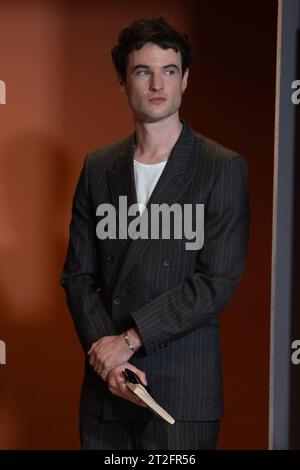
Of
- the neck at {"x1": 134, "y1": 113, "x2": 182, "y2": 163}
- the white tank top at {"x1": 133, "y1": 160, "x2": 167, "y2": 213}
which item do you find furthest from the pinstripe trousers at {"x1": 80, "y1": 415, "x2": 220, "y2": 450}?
the neck at {"x1": 134, "y1": 113, "x2": 182, "y2": 163}

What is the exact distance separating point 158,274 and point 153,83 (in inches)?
17.0

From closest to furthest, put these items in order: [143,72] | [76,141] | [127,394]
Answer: [127,394]
[143,72]
[76,141]

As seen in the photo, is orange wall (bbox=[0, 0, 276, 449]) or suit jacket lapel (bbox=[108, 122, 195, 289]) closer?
suit jacket lapel (bbox=[108, 122, 195, 289])

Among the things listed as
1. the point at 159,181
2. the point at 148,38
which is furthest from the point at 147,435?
the point at 148,38

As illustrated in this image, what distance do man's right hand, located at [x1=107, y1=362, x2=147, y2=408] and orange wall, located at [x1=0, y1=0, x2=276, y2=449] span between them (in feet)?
3.27

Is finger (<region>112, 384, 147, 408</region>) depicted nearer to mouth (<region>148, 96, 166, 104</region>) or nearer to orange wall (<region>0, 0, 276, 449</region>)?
mouth (<region>148, 96, 166, 104</region>)

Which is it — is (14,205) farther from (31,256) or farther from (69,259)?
(69,259)

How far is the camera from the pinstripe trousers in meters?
1.90

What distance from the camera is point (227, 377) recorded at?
2846 millimetres

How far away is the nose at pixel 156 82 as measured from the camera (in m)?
1.95

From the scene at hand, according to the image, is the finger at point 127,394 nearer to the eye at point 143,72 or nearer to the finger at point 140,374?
the finger at point 140,374

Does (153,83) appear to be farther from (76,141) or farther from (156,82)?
(76,141)

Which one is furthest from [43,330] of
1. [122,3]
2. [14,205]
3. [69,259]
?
[122,3]

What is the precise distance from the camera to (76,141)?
2.85 meters
